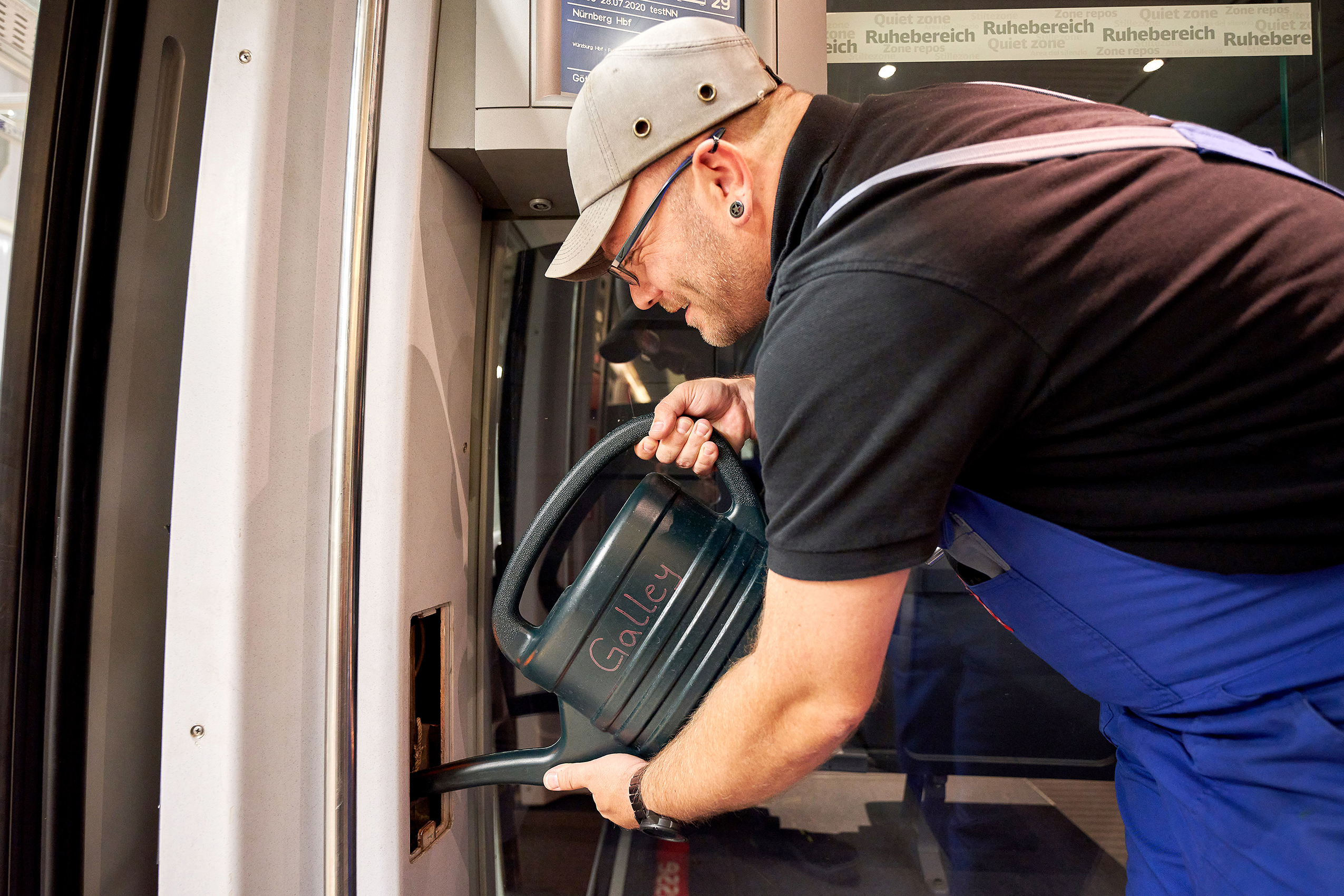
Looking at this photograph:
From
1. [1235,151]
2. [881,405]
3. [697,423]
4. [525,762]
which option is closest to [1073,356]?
[881,405]

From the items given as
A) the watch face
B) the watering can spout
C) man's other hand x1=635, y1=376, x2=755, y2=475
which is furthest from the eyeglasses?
the watch face

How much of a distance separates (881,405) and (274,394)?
851 mm

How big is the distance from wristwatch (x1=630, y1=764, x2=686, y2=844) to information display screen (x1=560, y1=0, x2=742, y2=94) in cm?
103

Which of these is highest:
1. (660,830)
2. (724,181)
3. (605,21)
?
(605,21)

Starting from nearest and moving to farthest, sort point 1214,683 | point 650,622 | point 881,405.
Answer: point 881,405 < point 1214,683 < point 650,622

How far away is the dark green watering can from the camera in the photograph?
0.91 meters

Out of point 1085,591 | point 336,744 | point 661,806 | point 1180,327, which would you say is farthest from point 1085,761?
point 336,744

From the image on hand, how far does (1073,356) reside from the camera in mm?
577

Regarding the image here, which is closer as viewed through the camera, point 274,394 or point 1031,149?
point 1031,149

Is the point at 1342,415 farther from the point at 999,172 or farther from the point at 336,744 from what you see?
the point at 336,744

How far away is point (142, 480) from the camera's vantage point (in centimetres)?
98

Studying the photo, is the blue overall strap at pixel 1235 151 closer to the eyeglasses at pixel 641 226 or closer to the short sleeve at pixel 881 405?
the short sleeve at pixel 881 405

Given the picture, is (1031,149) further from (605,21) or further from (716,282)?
(605,21)

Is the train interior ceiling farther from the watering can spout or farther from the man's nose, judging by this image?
the man's nose
